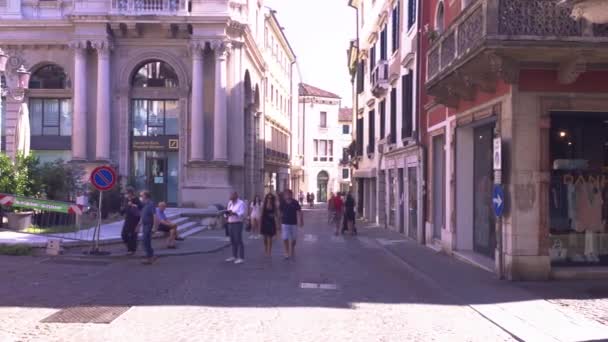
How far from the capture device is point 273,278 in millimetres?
13234

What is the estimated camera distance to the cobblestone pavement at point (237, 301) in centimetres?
826

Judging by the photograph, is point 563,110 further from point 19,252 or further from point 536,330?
point 19,252

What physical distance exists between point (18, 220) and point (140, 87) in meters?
16.6

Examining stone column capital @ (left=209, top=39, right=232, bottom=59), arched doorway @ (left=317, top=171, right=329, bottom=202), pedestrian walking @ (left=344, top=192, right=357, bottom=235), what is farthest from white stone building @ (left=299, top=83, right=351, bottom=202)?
pedestrian walking @ (left=344, top=192, right=357, bottom=235)

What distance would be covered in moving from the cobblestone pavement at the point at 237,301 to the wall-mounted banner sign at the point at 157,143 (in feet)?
61.2

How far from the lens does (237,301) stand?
1041 centimetres

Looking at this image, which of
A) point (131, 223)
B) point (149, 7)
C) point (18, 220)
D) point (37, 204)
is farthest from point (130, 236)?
point (149, 7)

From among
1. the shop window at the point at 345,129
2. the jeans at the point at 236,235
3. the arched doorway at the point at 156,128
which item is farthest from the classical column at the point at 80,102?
the shop window at the point at 345,129

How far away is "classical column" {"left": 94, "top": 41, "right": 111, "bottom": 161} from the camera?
32938 millimetres

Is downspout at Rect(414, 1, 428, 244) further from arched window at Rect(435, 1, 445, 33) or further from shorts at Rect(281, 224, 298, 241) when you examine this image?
shorts at Rect(281, 224, 298, 241)

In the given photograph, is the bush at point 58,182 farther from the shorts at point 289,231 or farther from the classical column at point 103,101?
the classical column at point 103,101

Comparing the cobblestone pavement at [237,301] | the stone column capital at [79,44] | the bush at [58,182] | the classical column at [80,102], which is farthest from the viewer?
the classical column at [80,102]

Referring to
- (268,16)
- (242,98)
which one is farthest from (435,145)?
(268,16)

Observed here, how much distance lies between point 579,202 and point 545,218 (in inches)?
44.1
